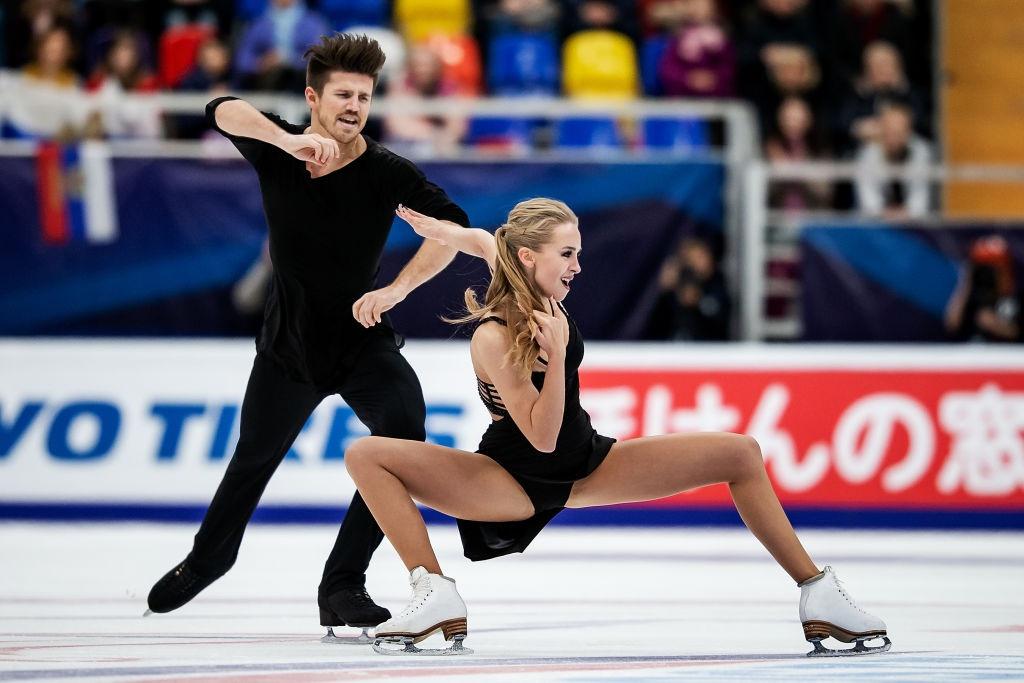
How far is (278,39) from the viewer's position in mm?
11688

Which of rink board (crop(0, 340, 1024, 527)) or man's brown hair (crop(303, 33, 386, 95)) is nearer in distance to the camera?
man's brown hair (crop(303, 33, 386, 95))

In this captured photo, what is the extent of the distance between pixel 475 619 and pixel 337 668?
147 cm

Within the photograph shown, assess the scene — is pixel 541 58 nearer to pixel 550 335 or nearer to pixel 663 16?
pixel 663 16

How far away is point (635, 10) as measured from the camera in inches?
510

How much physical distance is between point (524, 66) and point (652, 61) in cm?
101

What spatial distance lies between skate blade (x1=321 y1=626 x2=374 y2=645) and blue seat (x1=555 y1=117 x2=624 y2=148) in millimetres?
6763

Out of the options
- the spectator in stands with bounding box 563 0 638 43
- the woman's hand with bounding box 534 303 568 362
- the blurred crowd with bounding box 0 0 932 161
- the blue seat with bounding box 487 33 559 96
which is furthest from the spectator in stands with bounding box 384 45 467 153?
the woman's hand with bounding box 534 303 568 362

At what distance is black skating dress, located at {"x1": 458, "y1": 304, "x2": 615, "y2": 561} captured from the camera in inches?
184

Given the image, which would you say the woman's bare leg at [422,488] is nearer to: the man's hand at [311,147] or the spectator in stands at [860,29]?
the man's hand at [311,147]

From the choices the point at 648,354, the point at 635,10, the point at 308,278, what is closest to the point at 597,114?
the point at 648,354

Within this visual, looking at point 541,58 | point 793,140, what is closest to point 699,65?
point 793,140

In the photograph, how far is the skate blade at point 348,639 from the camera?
16.4 ft

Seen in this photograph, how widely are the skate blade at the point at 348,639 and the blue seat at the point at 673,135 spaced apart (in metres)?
6.86

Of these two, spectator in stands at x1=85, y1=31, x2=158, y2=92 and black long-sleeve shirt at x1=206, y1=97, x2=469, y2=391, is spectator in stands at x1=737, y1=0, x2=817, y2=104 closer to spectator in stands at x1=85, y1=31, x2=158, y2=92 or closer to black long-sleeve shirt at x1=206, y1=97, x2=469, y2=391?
spectator in stands at x1=85, y1=31, x2=158, y2=92
